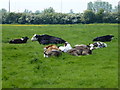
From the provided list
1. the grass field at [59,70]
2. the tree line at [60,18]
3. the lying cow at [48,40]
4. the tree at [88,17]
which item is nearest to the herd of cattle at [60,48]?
the lying cow at [48,40]

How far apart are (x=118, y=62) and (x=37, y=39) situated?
22.2 ft

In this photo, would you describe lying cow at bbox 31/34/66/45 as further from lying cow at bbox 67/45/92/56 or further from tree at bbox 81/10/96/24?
tree at bbox 81/10/96/24

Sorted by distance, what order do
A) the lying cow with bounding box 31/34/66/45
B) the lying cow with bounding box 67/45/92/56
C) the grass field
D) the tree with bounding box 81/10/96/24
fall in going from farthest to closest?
1. the tree with bounding box 81/10/96/24
2. the lying cow with bounding box 31/34/66/45
3. the lying cow with bounding box 67/45/92/56
4. the grass field

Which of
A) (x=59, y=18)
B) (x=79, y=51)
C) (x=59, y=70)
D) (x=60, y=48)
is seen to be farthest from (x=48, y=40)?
(x=59, y=18)

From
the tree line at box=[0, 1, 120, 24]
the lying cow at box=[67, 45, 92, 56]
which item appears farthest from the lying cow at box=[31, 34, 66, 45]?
the tree line at box=[0, 1, 120, 24]

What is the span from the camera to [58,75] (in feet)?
26.5

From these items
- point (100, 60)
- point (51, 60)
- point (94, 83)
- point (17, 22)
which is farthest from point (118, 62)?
point (17, 22)

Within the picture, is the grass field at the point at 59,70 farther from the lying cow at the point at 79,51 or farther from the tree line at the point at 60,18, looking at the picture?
the tree line at the point at 60,18

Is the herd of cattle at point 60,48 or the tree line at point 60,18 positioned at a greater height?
the tree line at point 60,18

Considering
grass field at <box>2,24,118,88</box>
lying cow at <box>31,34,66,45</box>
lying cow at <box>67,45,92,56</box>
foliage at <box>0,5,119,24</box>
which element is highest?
foliage at <box>0,5,119,24</box>

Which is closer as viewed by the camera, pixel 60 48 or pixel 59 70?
pixel 59 70

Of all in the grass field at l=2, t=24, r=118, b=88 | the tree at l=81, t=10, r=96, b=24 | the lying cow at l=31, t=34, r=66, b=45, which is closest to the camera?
the grass field at l=2, t=24, r=118, b=88

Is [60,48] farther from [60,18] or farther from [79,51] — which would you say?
[60,18]

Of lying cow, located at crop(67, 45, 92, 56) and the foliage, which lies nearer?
lying cow, located at crop(67, 45, 92, 56)
